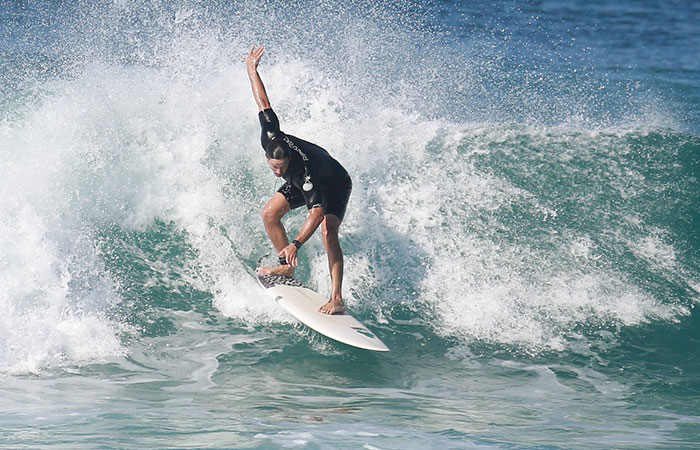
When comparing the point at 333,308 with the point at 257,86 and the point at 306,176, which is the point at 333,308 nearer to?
the point at 306,176

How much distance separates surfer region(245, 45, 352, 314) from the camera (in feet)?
20.0

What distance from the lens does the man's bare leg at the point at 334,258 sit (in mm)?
6277

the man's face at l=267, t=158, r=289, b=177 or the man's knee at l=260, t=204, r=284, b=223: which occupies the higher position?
the man's face at l=267, t=158, r=289, b=177

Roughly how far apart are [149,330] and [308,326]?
1.43m

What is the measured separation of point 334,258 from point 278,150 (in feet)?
3.37

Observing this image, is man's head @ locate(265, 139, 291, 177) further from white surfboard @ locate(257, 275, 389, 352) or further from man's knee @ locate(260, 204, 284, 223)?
white surfboard @ locate(257, 275, 389, 352)

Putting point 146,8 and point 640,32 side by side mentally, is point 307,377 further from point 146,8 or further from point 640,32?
point 640,32

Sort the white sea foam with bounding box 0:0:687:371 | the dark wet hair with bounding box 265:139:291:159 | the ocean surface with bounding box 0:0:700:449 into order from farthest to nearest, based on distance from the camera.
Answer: the white sea foam with bounding box 0:0:687:371 < the dark wet hair with bounding box 265:139:291:159 < the ocean surface with bounding box 0:0:700:449

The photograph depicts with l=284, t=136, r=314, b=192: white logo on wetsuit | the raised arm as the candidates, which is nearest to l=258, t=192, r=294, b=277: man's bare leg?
l=284, t=136, r=314, b=192: white logo on wetsuit

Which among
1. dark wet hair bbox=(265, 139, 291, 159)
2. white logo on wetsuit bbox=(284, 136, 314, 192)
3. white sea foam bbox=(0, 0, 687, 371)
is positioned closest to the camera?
dark wet hair bbox=(265, 139, 291, 159)

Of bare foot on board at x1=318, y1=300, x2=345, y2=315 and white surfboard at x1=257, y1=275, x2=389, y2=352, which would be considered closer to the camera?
white surfboard at x1=257, y1=275, x2=389, y2=352

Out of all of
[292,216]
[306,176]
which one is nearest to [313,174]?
[306,176]

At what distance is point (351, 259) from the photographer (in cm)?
756

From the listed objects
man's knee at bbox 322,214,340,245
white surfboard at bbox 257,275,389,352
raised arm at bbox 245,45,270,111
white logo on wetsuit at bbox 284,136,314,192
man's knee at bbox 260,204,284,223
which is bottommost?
white surfboard at bbox 257,275,389,352
